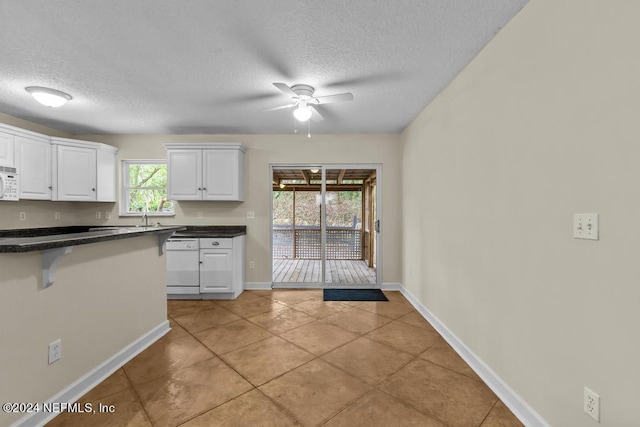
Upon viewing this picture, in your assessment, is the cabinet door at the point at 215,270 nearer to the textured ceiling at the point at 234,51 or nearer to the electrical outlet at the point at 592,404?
the textured ceiling at the point at 234,51

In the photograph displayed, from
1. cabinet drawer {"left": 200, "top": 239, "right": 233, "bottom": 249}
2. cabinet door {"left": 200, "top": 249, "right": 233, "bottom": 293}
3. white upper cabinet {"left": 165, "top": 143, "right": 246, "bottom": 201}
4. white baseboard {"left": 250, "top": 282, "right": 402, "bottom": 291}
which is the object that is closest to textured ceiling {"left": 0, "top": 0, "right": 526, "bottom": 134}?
white upper cabinet {"left": 165, "top": 143, "right": 246, "bottom": 201}

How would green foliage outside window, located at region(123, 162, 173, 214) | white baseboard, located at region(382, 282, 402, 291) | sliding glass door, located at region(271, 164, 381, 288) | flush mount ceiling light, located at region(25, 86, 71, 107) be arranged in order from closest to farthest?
flush mount ceiling light, located at region(25, 86, 71, 107) < white baseboard, located at region(382, 282, 402, 291) < green foliage outside window, located at region(123, 162, 173, 214) < sliding glass door, located at region(271, 164, 381, 288)

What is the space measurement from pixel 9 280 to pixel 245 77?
7.14ft

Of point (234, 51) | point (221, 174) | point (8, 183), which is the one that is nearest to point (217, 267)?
point (221, 174)

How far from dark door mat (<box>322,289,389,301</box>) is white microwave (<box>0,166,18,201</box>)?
→ 4.04 m

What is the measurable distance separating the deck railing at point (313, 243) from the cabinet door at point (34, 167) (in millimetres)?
4019

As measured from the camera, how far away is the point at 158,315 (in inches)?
107

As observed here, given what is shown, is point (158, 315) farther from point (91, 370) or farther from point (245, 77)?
point (245, 77)

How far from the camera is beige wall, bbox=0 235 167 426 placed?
1447 mm

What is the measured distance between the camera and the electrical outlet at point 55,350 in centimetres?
164

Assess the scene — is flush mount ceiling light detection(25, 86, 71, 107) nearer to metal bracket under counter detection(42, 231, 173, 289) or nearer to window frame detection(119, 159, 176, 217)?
window frame detection(119, 159, 176, 217)

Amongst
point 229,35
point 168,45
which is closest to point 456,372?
point 229,35

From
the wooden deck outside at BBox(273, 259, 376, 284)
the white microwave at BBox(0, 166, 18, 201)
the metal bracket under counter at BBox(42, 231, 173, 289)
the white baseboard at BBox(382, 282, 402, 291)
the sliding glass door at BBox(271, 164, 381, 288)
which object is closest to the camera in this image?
the metal bracket under counter at BBox(42, 231, 173, 289)

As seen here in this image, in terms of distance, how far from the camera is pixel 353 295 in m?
4.07
